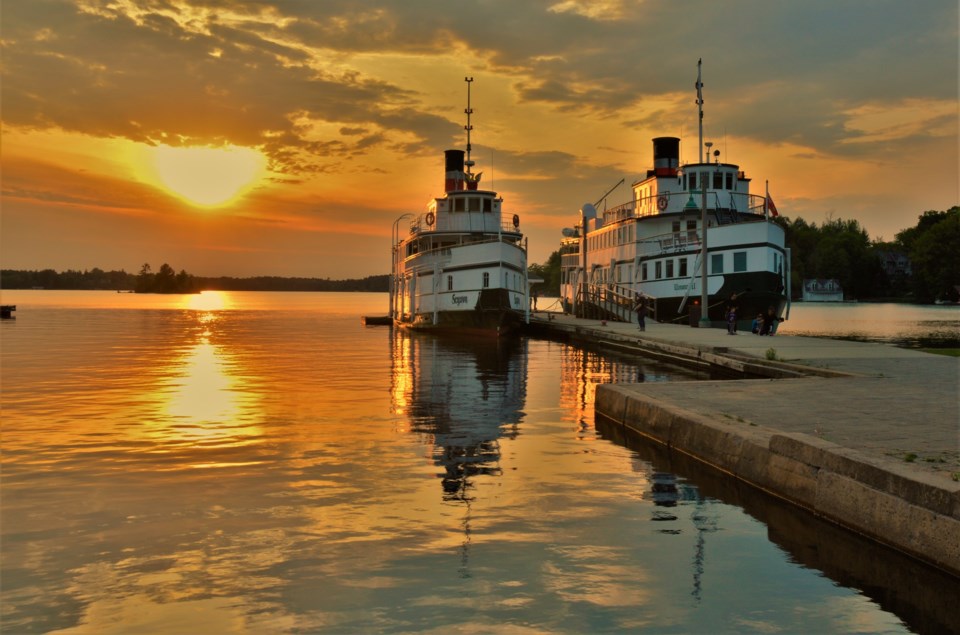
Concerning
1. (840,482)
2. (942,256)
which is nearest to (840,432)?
(840,482)

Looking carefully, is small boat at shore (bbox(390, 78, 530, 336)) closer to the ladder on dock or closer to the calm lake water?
the ladder on dock

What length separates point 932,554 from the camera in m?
7.70

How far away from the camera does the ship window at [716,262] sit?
156 feet

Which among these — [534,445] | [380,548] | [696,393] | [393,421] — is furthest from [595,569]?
[393,421]

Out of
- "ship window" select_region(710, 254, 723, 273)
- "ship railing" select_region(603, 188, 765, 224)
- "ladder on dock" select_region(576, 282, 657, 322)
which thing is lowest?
"ladder on dock" select_region(576, 282, 657, 322)

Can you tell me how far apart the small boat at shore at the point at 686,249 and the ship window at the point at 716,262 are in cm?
5

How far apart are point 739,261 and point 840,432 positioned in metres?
36.5

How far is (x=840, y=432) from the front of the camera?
11594 millimetres

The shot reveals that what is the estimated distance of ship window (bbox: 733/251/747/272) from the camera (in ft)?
153

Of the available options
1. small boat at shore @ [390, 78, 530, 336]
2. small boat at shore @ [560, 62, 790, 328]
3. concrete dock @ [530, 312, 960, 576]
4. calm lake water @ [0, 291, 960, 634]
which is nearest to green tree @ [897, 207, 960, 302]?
small boat at shore @ [560, 62, 790, 328]

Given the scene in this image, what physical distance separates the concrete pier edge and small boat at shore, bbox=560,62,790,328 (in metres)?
29.4

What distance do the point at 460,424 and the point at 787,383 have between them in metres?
6.72

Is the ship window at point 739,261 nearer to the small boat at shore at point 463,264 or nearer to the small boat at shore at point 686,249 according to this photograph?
the small boat at shore at point 686,249

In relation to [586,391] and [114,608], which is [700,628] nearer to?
[114,608]
